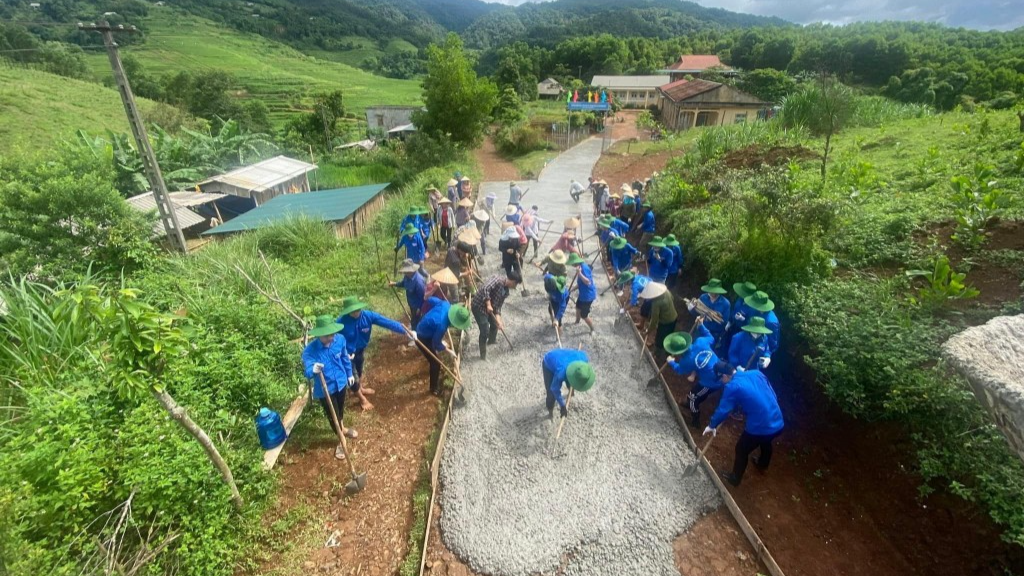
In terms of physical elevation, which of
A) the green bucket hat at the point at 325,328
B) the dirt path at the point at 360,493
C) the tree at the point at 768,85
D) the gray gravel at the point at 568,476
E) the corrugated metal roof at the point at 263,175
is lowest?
the dirt path at the point at 360,493

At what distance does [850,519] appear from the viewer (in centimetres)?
469

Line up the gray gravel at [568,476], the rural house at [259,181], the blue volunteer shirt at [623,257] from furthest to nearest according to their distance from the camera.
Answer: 1. the rural house at [259,181]
2. the blue volunteer shirt at [623,257]
3. the gray gravel at [568,476]

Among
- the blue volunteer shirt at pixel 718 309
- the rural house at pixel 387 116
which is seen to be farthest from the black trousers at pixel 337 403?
the rural house at pixel 387 116

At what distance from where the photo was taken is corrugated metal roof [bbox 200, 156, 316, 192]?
17.4 meters

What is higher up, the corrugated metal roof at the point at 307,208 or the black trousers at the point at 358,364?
the corrugated metal roof at the point at 307,208

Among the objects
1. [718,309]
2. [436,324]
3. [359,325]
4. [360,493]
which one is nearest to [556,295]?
A: [436,324]

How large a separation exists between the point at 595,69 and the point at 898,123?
55.5m

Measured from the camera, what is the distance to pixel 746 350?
5.50 metres

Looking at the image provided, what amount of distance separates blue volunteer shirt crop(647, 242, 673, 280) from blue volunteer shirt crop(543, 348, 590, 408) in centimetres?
331

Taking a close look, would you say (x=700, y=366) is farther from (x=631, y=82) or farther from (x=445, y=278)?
(x=631, y=82)

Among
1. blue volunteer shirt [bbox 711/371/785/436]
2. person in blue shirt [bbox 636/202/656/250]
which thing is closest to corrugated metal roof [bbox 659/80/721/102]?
person in blue shirt [bbox 636/202/656/250]

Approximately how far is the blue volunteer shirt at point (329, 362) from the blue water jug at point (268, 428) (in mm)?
496

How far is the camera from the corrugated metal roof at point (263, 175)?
57.1 feet

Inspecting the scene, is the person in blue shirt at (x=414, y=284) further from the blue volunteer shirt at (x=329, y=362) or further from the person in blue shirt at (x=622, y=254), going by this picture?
the person in blue shirt at (x=622, y=254)
